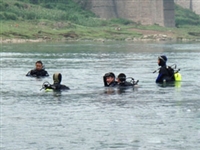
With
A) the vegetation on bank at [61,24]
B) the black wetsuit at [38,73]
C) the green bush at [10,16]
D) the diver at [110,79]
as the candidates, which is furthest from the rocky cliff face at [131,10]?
the diver at [110,79]

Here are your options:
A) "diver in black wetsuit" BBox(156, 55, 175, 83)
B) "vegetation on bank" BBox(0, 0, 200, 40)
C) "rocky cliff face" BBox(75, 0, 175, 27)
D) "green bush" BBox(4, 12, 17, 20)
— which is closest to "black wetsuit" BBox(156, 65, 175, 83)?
"diver in black wetsuit" BBox(156, 55, 175, 83)

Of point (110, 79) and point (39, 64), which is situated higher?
point (39, 64)

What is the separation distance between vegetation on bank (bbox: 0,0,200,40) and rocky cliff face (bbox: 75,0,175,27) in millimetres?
2291

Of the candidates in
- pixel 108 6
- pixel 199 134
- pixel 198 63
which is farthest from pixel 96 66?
pixel 108 6

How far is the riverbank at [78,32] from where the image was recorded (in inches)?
4180

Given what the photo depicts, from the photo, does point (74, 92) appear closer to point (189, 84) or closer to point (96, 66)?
point (189, 84)

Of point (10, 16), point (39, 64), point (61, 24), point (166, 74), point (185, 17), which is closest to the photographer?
point (166, 74)

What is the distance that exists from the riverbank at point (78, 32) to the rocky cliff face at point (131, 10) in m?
5.43

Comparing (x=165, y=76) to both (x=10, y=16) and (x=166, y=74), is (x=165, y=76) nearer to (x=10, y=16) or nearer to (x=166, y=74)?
(x=166, y=74)

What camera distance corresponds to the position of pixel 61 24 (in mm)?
122375

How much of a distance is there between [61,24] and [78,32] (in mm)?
6182

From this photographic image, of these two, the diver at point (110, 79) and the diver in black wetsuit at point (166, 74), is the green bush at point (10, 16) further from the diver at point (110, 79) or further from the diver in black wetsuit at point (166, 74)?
the diver at point (110, 79)

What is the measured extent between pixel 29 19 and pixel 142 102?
9497cm

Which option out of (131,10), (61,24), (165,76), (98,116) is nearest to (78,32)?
(61,24)
